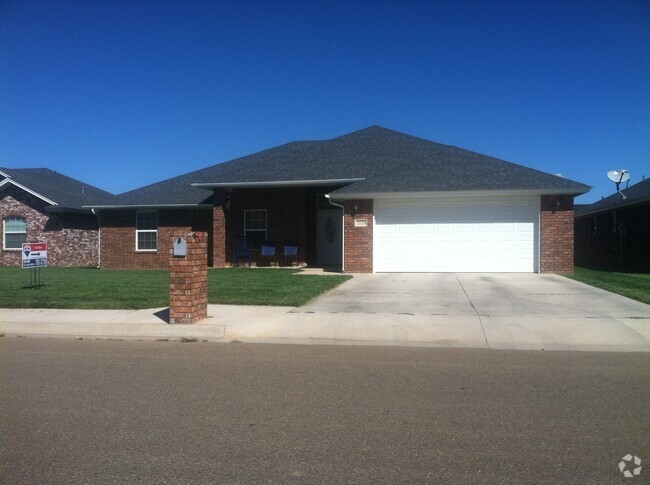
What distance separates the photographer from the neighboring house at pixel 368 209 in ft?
58.9

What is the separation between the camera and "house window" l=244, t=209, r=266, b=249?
72.8ft

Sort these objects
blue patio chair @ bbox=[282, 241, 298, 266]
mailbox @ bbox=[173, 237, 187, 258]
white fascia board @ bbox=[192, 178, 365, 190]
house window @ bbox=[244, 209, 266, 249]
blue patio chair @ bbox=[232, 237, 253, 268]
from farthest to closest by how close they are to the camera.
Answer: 1. house window @ bbox=[244, 209, 266, 249]
2. blue patio chair @ bbox=[232, 237, 253, 268]
3. blue patio chair @ bbox=[282, 241, 298, 266]
4. white fascia board @ bbox=[192, 178, 365, 190]
5. mailbox @ bbox=[173, 237, 187, 258]

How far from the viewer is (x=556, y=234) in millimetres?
17641

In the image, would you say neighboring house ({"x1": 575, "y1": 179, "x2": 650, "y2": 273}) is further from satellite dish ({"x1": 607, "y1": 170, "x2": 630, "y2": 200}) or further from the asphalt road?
the asphalt road

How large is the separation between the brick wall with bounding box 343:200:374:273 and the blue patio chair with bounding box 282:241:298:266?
326 cm

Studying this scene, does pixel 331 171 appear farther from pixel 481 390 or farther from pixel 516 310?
pixel 481 390

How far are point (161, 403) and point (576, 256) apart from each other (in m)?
31.4

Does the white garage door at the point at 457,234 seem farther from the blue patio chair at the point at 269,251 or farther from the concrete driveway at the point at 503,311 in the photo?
the blue patio chair at the point at 269,251

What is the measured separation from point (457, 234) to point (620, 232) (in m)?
10.4

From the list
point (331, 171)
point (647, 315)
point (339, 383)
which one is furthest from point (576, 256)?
point (339, 383)

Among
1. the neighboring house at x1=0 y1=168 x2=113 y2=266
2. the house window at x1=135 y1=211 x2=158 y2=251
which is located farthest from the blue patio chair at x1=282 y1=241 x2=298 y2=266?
the neighboring house at x1=0 y1=168 x2=113 y2=266

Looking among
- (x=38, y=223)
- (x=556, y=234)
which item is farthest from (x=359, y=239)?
(x=38, y=223)

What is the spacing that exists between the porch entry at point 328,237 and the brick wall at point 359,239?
4.17 meters

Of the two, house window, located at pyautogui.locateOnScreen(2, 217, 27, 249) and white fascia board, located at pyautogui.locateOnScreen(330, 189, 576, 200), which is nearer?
white fascia board, located at pyautogui.locateOnScreen(330, 189, 576, 200)
